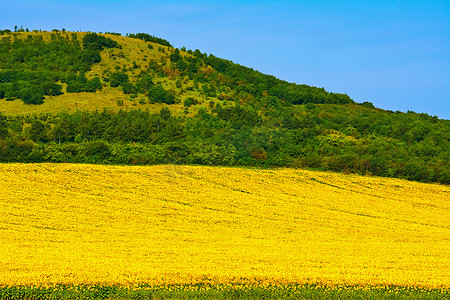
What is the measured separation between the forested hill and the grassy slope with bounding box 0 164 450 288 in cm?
618

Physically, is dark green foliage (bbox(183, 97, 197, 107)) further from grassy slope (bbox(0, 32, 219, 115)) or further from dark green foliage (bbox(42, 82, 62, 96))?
dark green foliage (bbox(42, 82, 62, 96))

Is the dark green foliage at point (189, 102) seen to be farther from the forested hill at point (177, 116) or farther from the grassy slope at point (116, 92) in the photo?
the grassy slope at point (116, 92)

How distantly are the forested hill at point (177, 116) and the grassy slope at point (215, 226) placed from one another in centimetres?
618

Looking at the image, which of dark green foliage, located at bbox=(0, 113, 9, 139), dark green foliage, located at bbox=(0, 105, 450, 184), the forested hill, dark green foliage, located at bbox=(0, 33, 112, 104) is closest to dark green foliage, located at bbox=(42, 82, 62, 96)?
dark green foliage, located at bbox=(0, 33, 112, 104)

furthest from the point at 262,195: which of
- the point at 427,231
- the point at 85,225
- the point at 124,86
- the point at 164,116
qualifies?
the point at 124,86

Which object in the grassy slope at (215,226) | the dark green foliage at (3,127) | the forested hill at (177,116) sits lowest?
the grassy slope at (215,226)

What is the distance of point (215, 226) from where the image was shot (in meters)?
43.7

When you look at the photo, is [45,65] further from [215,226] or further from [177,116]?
[215,226]

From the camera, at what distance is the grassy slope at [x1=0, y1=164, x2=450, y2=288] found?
2705 cm

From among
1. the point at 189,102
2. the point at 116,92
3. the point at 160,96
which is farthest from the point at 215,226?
the point at 116,92

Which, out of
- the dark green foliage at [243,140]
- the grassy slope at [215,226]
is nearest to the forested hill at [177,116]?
the dark green foliage at [243,140]

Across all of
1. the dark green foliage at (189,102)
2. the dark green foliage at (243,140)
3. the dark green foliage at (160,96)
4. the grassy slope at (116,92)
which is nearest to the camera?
the dark green foliage at (243,140)

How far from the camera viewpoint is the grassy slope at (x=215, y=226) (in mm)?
27047

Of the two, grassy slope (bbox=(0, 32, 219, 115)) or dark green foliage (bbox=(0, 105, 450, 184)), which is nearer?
dark green foliage (bbox=(0, 105, 450, 184))
